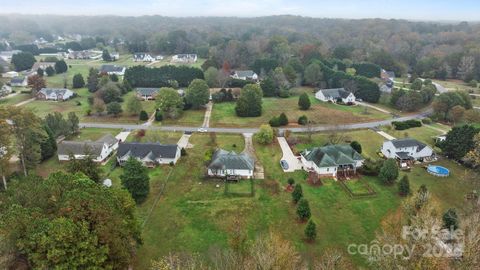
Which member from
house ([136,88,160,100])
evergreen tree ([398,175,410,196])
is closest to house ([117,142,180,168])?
evergreen tree ([398,175,410,196])

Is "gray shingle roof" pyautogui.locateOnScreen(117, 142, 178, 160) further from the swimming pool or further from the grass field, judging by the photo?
the swimming pool

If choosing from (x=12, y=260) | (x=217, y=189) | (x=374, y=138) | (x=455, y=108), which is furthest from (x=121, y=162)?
(x=455, y=108)

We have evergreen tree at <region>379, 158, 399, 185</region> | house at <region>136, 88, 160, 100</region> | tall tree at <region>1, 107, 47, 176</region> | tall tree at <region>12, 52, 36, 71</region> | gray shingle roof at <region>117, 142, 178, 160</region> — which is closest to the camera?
tall tree at <region>1, 107, 47, 176</region>

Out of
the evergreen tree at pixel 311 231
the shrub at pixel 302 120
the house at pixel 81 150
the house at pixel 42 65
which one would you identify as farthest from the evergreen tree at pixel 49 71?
the evergreen tree at pixel 311 231

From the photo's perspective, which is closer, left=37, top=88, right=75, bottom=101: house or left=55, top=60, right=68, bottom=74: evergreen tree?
left=37, top=88, right=75, bottom=101: house

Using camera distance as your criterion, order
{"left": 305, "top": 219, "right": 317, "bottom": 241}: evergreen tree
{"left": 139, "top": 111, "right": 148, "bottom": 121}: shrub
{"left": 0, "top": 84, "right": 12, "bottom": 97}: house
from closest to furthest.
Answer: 1. {"left": 305, "top": 219, "right": 317, "bottom": 241}: evergreen tree
2. {"left": 139, "top": 111, "right": 148, "bottom": 121}: shrub
3. {"left": 0, "top": 84, "right": 12, "bottom": 97}: house

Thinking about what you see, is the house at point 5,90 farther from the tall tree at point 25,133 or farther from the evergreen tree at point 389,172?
the evergreen tree at point 389,172

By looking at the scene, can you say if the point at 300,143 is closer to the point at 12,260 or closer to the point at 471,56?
the point at 12,260

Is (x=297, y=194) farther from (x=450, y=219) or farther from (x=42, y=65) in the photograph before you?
(x=42, y=65)
